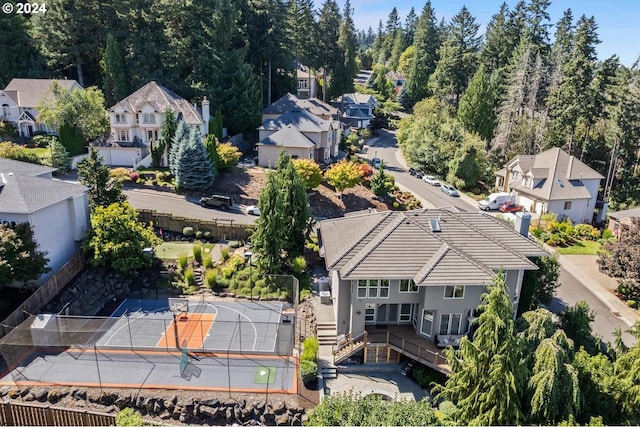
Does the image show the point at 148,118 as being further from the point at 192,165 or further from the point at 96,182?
the point at 96,182

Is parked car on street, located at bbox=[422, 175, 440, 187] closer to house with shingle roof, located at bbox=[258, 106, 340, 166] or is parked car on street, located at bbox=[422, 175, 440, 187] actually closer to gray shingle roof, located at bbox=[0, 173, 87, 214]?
house with shingle roof, located at bbox=[258, 106, 340, 166]

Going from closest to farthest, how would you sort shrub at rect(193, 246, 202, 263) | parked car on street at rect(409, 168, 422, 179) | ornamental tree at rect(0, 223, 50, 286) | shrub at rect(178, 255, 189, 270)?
ornamental tree at rect(0, 223, 50, 286), shrub at rect(178, 255, 189, 270), shrub at rect(193, 246, 202, 263), parked car on street at rect(409, 168, 422, 179)

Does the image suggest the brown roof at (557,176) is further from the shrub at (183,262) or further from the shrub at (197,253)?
the shrub at (183,262)

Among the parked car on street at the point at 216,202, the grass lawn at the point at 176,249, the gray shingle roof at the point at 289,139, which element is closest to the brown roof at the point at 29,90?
the gray shingle roof at the point at 289,139

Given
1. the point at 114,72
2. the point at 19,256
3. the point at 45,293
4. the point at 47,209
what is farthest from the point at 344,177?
the point at 114,72

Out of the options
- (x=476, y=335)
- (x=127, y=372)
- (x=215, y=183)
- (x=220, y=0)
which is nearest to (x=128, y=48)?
(x=220, y=0)

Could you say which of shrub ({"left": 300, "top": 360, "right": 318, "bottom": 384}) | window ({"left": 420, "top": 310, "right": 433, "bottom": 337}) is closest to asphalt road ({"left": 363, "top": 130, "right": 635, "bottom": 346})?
window ({"left": 420, "top": 310, "right": 433, "bottom": 337})
